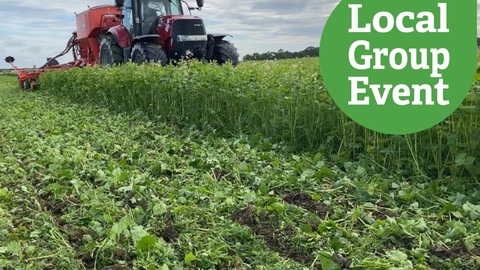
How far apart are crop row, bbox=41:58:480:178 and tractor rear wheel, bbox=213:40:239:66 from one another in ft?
9.67

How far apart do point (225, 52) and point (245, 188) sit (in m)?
8.47

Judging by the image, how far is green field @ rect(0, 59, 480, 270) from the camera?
10.4 feet

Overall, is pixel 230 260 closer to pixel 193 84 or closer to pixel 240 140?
pixel 240 140

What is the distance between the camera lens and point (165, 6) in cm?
1262

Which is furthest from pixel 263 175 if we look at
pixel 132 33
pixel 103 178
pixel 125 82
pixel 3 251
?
pixel 132 33

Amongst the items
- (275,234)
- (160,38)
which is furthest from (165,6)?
(275,234)

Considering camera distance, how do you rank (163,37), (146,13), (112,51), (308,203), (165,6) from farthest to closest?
(112,51) → (165,6) → (146,13) → (163,37) → (308,203)

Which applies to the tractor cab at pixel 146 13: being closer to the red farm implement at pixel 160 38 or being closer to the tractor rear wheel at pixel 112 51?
the red farm implement at pixel 160 38

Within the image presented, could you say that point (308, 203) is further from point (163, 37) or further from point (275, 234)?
point (163, 37)

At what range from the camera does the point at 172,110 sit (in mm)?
8477

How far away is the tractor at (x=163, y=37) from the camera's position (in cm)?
1138

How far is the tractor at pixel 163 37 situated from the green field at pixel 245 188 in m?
3.67

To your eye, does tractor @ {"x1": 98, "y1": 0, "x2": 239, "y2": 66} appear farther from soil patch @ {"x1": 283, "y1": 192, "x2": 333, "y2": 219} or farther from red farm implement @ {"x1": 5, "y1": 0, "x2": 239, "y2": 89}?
soil patch @ {"x1": 283, "y1": 192, "x2": 333, "y2": 219}

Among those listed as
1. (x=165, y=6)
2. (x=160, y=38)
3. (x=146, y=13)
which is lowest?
(x=160, y=38)
